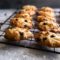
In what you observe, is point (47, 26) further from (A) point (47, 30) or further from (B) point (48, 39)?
(B) point (48, 39)

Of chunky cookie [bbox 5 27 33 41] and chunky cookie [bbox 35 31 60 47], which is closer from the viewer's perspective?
chunky cookie [bbox 35 31 60 47]

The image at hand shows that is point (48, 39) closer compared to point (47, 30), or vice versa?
point (48, 39)

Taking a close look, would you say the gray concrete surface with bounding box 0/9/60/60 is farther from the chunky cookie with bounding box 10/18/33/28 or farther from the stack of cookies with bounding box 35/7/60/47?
the chunky cookie with bounding box 10/18/33/28

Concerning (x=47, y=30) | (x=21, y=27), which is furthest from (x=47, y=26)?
(x=21, y=27)

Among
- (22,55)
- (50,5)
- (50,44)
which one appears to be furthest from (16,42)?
(50,5)

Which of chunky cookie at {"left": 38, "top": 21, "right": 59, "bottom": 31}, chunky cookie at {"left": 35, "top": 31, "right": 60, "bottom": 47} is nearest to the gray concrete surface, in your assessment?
chunky cookie at {"left": 35, "top": 31, "right": 60, "bottom": 47}

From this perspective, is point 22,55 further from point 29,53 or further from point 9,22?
point 9,22
